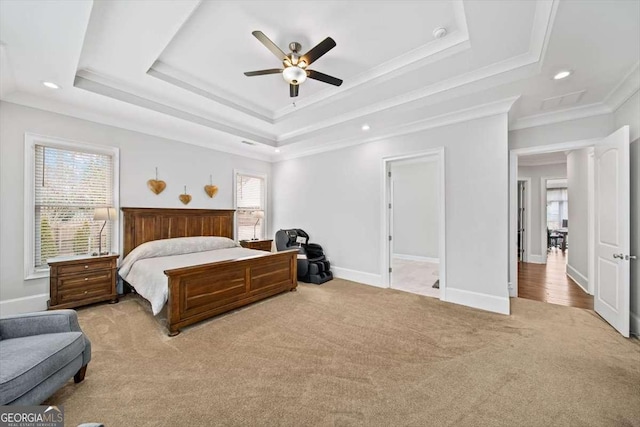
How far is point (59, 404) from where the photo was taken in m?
1.65

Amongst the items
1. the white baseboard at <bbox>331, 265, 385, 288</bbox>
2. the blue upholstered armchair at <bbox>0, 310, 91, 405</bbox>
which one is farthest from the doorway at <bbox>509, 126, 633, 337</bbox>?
the blue upholstered armchair at <bbox>0, 310, 91, 405</bbox>

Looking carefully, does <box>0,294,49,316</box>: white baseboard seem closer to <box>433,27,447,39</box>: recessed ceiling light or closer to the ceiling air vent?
<box>433,27,447,39</box>: recessed ceiling light

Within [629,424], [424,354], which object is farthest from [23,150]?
[629,424]

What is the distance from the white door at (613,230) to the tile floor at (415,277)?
71.0 inches

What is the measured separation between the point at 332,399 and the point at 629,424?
1.80 metres

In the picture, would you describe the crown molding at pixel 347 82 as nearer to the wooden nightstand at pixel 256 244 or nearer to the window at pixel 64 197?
the window at pixel 64 197

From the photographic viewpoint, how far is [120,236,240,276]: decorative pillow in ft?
11.6

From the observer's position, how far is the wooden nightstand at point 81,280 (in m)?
3.02

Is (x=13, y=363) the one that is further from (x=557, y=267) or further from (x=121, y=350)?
(x=557, y=267)

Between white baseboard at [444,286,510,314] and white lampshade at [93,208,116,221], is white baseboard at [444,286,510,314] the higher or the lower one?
the lower one

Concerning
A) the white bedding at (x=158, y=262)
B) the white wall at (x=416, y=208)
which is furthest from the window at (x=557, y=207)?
the white bedding at (x=158, y=262)

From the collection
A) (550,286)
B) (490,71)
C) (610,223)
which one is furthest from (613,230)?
(490,71)

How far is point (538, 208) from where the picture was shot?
636 centimetres

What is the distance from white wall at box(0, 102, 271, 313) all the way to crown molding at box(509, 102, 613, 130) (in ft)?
16.1
